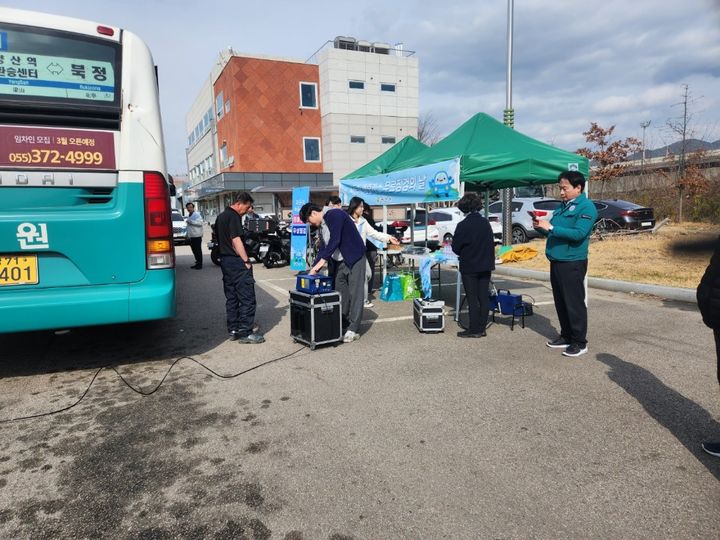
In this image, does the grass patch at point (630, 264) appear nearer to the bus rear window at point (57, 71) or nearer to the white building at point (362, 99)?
the bus rear window at point (57, 71)

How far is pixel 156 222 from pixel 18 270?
120 cm

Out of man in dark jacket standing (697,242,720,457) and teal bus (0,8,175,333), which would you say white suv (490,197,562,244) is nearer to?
man in dark jacket standing (697,242,720,457)

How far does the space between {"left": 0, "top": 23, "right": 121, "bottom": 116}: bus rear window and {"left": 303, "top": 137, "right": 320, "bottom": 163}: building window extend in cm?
3546

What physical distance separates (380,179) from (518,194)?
13663mm

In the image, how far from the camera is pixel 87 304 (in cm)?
431

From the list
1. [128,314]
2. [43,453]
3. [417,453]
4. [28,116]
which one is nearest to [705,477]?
[417,453]

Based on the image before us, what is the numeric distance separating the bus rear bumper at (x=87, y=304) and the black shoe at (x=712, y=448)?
450 cm

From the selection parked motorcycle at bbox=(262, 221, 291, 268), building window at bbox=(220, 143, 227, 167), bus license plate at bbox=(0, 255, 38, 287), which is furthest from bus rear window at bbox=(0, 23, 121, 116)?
building window at bbox=(220, 143, 227, 167)

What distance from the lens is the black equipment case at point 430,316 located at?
626cm

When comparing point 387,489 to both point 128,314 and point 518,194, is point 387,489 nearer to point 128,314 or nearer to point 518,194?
point 128,314

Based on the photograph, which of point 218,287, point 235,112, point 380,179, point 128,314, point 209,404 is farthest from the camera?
point 235,112

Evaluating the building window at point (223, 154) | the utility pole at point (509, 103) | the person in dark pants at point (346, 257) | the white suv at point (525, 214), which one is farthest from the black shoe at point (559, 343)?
the building window at point (223, 154)

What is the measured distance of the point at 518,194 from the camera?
70.1 feet

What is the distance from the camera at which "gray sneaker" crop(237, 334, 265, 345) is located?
233 inches
